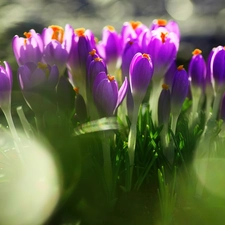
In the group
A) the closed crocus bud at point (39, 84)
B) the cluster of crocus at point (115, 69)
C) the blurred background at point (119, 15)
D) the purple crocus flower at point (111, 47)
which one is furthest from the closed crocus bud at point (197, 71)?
the blurred background at point (119, 15)

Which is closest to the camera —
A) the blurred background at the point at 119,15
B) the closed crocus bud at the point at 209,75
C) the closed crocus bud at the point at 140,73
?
the closed crocus bud at the point at 140,73

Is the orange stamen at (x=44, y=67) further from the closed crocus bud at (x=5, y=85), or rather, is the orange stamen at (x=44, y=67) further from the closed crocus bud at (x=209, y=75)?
the closed crocus bud at (x=209, y=75)

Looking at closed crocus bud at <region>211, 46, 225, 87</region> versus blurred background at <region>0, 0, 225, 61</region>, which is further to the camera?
blurred background at <region>0, 0, 225, 61</region>

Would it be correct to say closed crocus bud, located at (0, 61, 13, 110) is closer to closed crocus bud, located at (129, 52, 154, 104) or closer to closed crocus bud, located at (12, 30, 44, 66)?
closed crocus bud, located at (12, 30, 44, 66)

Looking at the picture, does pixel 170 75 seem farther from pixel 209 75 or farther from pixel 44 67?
pixel 44 67

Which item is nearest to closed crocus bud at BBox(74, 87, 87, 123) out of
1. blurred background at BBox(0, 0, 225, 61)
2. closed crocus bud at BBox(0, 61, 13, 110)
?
closed crocus bud at BBox(0, 61, 13, 110)
